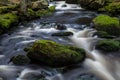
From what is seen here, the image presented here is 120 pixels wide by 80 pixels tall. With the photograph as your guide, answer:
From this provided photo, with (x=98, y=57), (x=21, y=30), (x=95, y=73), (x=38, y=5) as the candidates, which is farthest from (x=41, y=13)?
(x=95, y=73)

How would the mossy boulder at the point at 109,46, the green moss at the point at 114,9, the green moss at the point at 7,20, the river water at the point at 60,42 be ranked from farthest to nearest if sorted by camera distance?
the green moss at the point at 114,9
the green moss at the point at 7,20
the mossy boulder at the point at 109,46
the river water at the point at 60,42

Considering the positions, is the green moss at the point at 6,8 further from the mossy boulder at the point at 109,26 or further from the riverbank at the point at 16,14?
the mossy boulder at the point at 109,26

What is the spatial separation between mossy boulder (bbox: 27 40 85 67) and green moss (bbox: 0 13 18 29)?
212 inches

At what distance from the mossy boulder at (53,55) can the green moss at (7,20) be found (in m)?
5.39

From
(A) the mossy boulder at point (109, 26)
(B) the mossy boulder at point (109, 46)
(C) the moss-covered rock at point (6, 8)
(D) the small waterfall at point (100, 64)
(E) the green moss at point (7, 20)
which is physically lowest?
(D) the small waterfall at point (100, 64)

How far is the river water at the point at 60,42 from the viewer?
9.64 meters

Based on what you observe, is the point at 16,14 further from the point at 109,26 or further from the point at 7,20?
the point at 109,26

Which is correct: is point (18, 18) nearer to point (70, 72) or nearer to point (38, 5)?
point (38, 5)

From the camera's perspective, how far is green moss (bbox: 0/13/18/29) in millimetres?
15258

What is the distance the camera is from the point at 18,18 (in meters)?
17.9

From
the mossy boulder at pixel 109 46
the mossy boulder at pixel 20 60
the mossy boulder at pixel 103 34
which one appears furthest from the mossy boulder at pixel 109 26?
the mossy boulder at pixel 20 60

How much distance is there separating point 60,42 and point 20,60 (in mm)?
3158

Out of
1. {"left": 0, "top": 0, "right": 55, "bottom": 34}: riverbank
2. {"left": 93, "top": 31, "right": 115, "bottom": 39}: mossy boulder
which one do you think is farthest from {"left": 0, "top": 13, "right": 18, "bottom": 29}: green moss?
{"left": 93, "top": 31, "right": 115, "bottom": 39}: mossy boulder

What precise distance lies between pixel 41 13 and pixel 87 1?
570 centimetres
